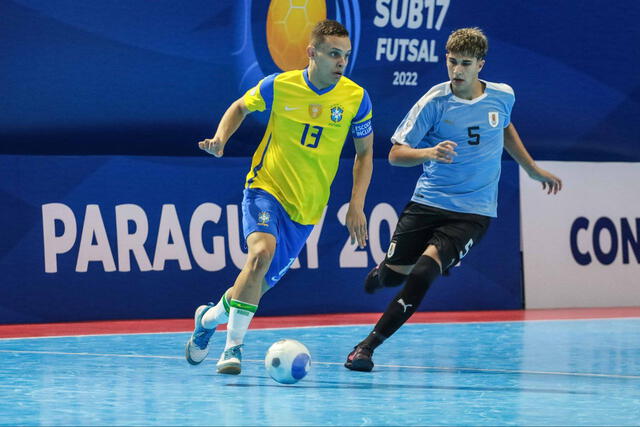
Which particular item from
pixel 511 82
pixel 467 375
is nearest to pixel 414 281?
pixel 467 375

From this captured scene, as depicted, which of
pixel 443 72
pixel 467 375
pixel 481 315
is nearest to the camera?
pixel 467 375

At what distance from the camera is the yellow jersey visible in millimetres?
7375

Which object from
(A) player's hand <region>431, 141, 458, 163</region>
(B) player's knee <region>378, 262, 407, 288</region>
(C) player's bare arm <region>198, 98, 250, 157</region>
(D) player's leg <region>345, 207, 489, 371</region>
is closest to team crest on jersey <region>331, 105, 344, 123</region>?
(C) player's bare arm <region>198, 98, 250, 157</region>

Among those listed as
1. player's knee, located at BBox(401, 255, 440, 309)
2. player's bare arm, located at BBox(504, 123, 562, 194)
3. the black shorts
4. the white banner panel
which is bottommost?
the white banner panel

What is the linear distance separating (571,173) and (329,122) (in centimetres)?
594

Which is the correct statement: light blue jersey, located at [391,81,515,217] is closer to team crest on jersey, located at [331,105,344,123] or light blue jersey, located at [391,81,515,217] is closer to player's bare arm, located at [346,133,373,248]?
player's bare arm, located at [346,133,373,248]

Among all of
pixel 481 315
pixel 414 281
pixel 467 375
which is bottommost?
pixel 481 315

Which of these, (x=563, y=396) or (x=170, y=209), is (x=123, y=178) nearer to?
(x=170, y=209)

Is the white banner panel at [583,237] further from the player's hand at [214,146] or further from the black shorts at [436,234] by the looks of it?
the player's hand at [214,146]

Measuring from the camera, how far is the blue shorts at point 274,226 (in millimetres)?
7191

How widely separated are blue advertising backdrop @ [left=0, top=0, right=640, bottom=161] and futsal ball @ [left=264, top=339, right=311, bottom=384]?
523 cm

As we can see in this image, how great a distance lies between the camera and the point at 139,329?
10125 mm

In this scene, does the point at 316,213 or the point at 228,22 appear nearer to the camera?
the point at 316,213

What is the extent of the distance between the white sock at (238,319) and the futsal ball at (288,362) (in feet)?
1.31
